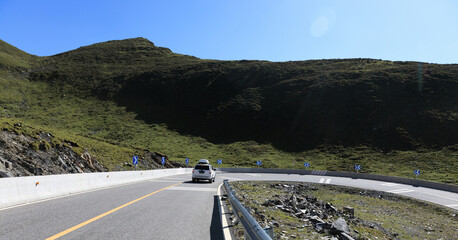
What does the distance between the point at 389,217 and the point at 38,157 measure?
2523 centimetres

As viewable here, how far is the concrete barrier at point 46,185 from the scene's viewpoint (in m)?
9.54

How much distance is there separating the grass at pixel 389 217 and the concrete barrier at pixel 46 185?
7.74 meters

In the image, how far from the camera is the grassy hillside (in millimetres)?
64562

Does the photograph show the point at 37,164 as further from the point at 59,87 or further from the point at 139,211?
the point at 59,87

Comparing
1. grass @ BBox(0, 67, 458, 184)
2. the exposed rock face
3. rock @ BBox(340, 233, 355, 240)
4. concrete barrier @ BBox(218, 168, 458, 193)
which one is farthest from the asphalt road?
grass @ BBox(0, 67, 458, 184)

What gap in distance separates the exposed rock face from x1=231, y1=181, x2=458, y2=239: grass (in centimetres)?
1485

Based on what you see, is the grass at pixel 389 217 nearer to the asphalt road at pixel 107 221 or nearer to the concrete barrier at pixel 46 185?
the asphalt road at pixel 107 221

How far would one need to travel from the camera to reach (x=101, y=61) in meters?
134

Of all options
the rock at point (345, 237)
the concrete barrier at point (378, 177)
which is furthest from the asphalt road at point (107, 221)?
the concrete barrier at point (378, 177)

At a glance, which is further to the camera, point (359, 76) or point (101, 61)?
point (101, 61)

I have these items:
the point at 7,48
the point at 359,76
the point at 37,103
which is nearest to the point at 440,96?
the point at 359,76

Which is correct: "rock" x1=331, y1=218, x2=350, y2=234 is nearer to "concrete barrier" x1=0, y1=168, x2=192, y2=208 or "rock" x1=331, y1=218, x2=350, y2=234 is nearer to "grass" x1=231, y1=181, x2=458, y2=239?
"grass" x1=231, y1=181, x2=458, y2=239

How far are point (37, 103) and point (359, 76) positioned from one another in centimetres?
9369

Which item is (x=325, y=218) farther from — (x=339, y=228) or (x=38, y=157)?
(x=38, y=157)
